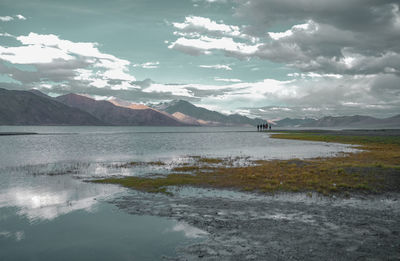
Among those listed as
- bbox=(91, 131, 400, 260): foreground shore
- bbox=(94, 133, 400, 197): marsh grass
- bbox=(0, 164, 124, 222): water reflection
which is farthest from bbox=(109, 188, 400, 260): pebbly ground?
bbox=(0, 164, 124, 222): water reflection

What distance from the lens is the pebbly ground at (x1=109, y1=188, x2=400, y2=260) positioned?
1202 centimetres

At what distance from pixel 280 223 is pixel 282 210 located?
2785mm

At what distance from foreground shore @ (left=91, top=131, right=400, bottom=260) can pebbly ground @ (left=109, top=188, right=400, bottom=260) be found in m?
0.04

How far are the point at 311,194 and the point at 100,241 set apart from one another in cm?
1653

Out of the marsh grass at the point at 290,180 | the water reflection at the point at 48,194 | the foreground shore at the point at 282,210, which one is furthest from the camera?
the marsh grass at the point at 290,180

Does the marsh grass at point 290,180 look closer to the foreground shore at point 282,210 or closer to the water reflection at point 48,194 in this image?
the foreground shore at point 282,210

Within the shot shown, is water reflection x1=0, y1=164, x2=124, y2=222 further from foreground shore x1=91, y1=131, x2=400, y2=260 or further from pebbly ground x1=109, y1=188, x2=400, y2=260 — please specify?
pebbly ground x1=109, y1=188, x2=400, y2=260

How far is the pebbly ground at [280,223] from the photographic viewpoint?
1202cm

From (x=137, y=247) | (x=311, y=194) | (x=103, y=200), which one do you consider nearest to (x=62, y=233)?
(x=137, y=247)

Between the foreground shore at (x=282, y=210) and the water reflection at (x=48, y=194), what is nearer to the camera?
the foreground shore at (x=282, y=210)

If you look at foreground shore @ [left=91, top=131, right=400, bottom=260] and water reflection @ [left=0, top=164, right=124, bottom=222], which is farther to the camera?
water reflection @ [left=0, top=164, right=124, bottom=222]

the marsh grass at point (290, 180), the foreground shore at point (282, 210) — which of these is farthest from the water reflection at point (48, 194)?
the marsh grass at point (290, 180)

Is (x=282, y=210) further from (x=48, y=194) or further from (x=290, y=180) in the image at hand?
(x=48, y=194)

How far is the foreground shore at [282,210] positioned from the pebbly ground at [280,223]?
0.04 metres
